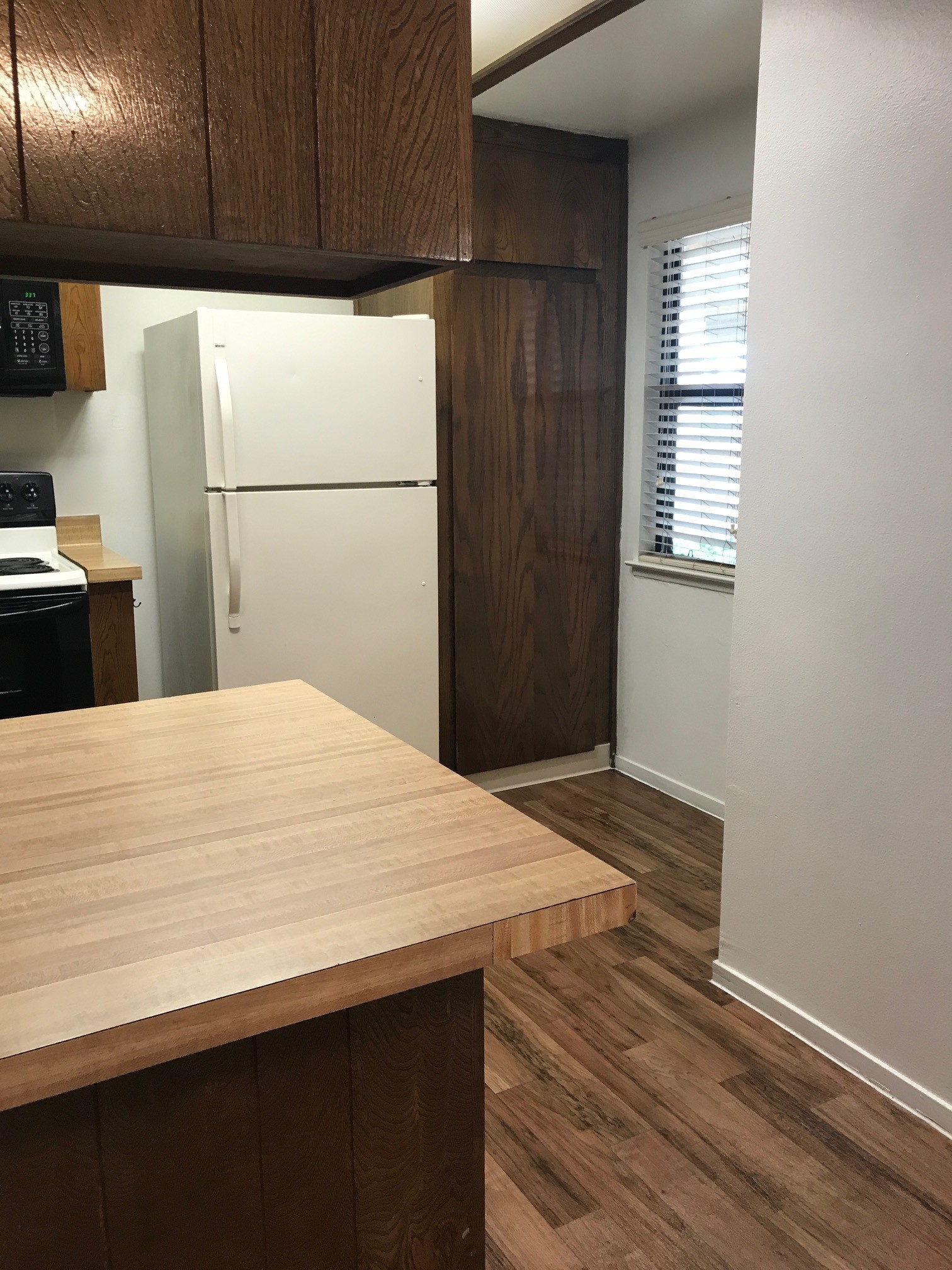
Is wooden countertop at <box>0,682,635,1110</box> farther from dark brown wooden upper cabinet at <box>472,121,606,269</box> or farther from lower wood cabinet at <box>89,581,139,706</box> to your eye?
dark brown wooden upper cabinet at <box>472,121,606,269</box>

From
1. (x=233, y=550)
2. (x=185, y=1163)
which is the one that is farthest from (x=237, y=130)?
(x=233, y=550)

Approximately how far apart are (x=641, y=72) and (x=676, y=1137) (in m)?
2.79

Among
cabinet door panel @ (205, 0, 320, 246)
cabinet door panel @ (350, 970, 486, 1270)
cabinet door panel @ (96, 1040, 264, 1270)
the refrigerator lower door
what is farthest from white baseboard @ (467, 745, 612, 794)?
cabinet door panel @ (205, 0, 320, 246)

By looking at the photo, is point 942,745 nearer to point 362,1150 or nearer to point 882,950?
point 882,950

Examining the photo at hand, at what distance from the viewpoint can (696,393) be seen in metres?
3.53

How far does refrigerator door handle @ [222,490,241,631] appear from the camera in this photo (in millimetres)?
2938

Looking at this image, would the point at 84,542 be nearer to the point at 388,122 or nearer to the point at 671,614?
the point at 671,614

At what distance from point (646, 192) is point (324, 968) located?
333 centimetres

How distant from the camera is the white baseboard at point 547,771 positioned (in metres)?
3.84

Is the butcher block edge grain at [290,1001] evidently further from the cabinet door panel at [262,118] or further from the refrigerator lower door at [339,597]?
the refrigerator lower door at [339,597]

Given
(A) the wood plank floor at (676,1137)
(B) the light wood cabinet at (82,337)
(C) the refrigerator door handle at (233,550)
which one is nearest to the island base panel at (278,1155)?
(A) the wood plank floor at (676,1137)

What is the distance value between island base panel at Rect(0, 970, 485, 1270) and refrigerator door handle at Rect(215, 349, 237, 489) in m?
2.05

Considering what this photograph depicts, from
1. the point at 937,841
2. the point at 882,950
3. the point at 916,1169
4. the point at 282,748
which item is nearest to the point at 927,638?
the point at 937,841

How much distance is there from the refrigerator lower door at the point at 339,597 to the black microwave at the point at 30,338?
2.20 ft
